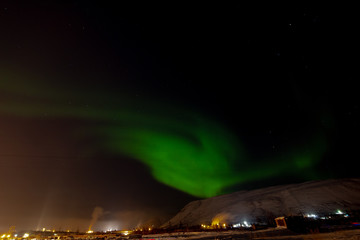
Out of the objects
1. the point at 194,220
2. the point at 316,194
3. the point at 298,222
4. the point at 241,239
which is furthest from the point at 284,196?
the point at 241,239

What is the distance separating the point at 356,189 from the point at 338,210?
40296 mm

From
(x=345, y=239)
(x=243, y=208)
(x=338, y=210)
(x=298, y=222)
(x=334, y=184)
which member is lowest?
(x=345, y=239)

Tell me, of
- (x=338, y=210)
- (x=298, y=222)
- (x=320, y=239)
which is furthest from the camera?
(x=338, y=210)

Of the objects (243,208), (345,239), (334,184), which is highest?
(334,184)

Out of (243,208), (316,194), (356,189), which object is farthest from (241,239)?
(356,189)

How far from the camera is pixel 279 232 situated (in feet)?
109

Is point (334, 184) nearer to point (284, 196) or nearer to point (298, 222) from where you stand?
point (284, 196)

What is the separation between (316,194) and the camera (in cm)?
11681

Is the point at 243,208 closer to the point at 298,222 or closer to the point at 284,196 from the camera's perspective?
the point at 284,196

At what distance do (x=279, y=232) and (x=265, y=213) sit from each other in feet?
268

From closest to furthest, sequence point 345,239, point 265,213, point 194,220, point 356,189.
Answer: point 345,239 → point 265,213 → point 356,189 → point 194,220

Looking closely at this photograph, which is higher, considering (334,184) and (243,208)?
(334,184)

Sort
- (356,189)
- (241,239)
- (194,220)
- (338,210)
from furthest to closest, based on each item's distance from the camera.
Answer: (194,220) → (356,189) → (338,210) → (241,239)

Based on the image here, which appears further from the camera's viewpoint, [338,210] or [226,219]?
[226,219]
